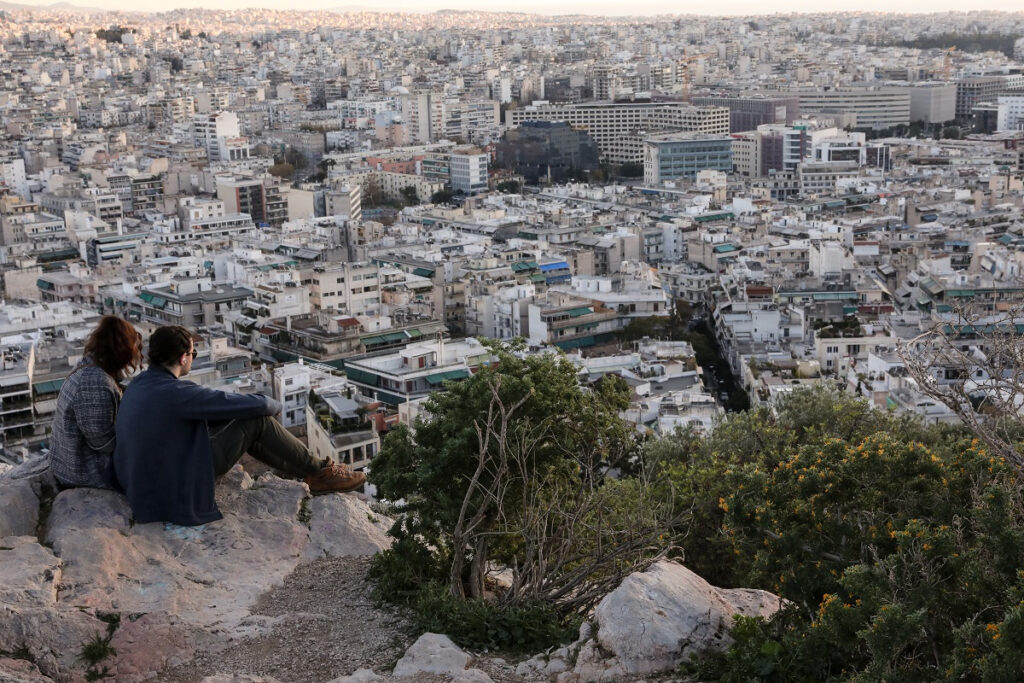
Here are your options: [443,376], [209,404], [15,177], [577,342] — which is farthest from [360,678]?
[15,177]

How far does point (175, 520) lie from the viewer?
153 inches

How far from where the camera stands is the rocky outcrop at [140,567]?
3.45 m

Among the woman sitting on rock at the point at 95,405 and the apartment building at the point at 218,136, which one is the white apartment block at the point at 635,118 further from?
the woman sitting on rock at the point at 95,405

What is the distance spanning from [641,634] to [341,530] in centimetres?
114

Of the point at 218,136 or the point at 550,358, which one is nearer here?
the point at 550,358

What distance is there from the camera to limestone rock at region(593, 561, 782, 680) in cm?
334

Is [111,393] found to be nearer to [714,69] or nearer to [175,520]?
[175,520]

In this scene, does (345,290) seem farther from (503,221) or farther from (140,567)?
(140,567)

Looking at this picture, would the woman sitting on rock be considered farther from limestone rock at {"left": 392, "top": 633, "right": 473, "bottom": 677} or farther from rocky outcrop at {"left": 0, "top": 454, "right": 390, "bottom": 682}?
limestone rock at {"left": 392, "top": 633, "right": 473, "bottom": 677}

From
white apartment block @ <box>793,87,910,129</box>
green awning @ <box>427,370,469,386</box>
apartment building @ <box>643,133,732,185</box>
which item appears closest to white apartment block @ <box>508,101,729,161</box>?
white apartment block @ <box>793,87,910,129</box>

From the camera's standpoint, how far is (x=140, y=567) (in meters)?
3.75

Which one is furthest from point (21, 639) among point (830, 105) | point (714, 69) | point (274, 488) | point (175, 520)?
point (714, 69)

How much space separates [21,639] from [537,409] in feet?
5.01

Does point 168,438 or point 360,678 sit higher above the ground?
point 168,438
